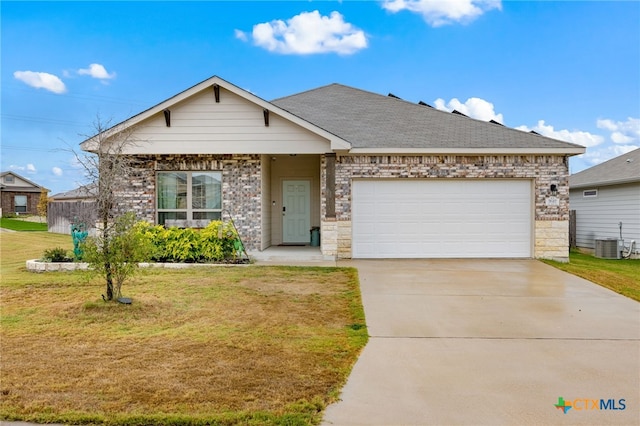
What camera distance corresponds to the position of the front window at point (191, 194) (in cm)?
1255

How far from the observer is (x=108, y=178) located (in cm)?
689

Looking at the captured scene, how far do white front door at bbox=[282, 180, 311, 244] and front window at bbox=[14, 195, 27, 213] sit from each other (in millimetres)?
41351

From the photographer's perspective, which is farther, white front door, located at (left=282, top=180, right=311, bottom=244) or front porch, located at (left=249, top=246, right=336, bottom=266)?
white front door, located at (left=282, top=180, right=311, bottom=244)

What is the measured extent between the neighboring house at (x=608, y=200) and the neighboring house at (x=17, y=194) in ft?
143

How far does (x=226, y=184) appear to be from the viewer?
→ 12.4 m

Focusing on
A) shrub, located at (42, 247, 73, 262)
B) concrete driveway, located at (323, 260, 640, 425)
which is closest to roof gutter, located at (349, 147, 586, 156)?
concrete driveway, located at (323, 260, 640, 425)

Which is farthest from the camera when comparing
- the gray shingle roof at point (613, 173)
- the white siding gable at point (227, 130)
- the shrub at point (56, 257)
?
the gray shingle roof at point (613, 173)

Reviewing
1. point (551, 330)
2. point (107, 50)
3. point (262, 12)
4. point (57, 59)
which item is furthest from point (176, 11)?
point (551, 330)

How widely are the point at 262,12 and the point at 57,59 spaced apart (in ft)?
28.4

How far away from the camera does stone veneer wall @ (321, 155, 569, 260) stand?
12289mm

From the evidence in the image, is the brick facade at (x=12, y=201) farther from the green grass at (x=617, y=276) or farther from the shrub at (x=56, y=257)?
the green grass at (x=617, y=276)

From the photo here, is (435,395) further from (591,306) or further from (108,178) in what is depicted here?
(108,178)

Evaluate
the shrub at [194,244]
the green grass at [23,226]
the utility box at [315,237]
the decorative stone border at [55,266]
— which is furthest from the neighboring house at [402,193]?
the green grass at [23,226]

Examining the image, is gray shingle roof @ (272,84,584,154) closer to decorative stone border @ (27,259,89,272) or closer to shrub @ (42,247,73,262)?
decorative stone border @ (27,259,89,272)
